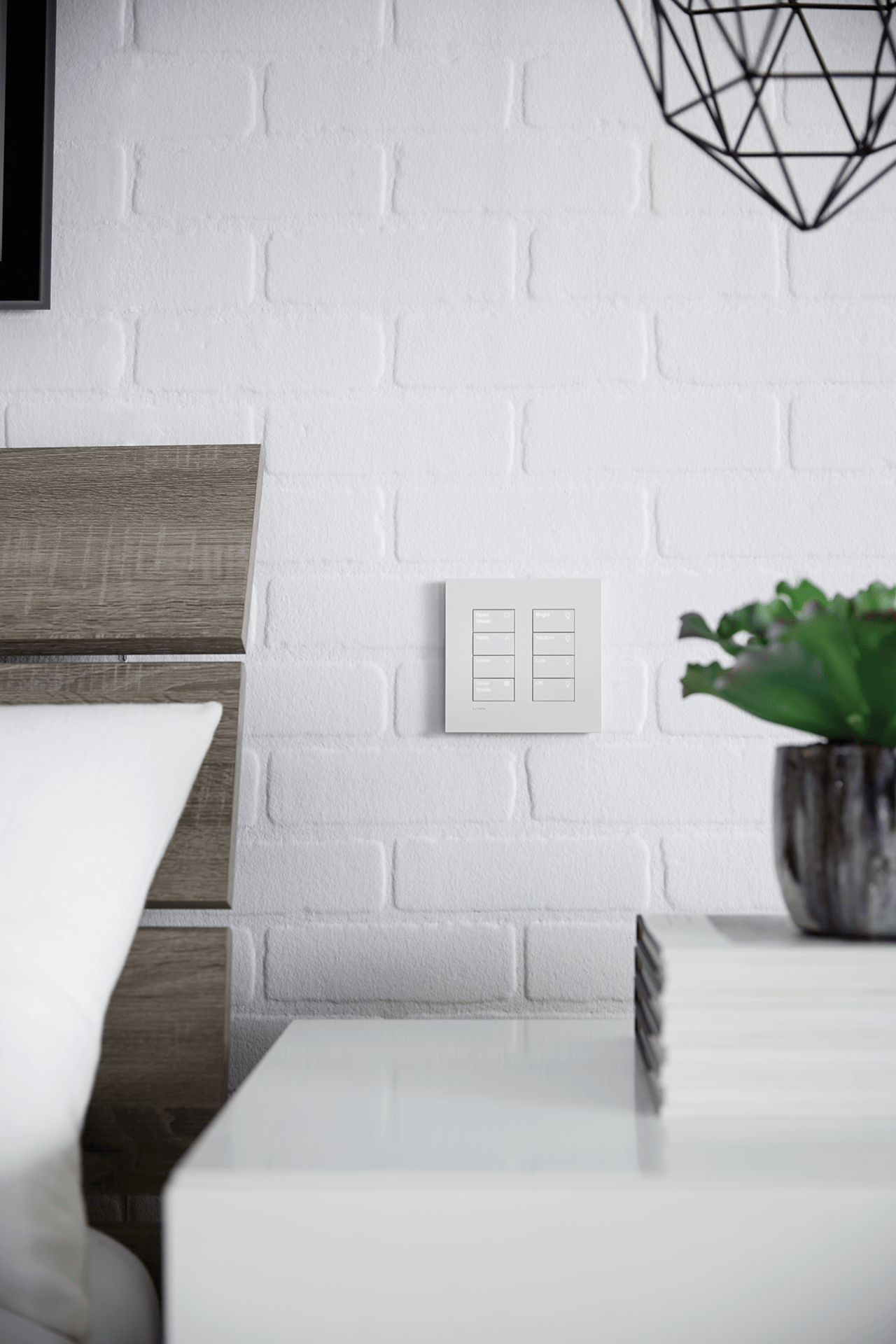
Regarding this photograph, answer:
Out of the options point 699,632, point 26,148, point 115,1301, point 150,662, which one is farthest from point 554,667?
point 26,148

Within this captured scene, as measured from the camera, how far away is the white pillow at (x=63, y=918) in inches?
25.0

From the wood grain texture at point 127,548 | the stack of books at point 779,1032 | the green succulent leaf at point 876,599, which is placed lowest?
the stack of books at point 779,1032

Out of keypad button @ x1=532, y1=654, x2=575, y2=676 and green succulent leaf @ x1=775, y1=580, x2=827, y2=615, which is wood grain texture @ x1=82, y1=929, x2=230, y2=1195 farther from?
green succulent leaf @ x1=775, y1=580, x2=827, y2=615

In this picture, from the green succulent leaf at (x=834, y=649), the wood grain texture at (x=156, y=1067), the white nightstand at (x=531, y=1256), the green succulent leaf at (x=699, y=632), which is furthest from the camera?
the wood grain texture at (x=156, y=1067)

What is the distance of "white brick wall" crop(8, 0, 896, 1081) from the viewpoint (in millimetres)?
1048

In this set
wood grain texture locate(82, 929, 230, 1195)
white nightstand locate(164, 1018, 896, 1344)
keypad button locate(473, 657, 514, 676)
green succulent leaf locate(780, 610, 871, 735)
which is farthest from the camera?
keypad button locate(473, 657, 514, 676)

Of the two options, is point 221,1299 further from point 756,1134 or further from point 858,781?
point 858,781

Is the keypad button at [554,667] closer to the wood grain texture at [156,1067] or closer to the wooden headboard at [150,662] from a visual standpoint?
the wooden headboard at [150,662]

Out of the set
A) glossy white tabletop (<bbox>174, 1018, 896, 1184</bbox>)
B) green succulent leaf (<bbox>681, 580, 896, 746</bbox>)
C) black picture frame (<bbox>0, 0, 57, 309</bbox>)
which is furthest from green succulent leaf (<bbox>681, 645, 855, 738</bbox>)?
black picture frame (<bbox>0, 0, 57, 309</bbox>)

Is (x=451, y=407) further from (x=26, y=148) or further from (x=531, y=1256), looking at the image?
(x=531, y=1256)

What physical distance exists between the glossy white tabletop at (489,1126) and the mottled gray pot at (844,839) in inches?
5.2

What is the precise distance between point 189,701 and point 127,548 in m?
0.17

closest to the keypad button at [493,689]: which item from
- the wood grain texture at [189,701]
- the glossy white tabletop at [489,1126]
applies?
the wood grain texture at [189,701]

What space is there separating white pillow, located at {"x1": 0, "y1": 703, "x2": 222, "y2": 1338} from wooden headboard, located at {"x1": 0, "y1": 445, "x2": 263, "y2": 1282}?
11cm
